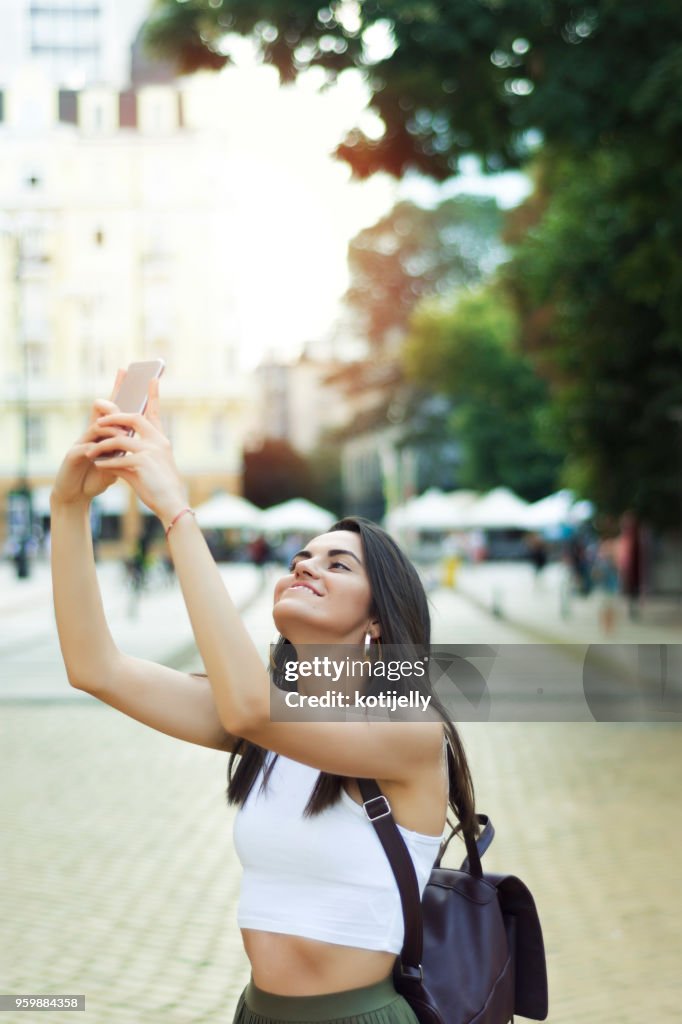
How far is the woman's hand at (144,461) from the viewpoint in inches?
72.2

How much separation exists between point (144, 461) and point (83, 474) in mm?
209

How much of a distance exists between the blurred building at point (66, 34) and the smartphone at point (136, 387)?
46.3 feet

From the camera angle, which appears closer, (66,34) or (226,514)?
(66,34)

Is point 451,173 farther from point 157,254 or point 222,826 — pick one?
point 157,254

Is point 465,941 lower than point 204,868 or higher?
higher

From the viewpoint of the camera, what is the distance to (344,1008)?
2090mm

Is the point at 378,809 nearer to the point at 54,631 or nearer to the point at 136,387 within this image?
the point at 136,387

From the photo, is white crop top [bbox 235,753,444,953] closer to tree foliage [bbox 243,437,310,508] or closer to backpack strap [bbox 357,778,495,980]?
backpack strap [bbox 357,778,495,980]

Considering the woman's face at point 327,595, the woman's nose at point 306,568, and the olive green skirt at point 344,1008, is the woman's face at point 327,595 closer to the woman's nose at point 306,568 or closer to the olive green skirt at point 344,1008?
the woman's nose at point 306,568

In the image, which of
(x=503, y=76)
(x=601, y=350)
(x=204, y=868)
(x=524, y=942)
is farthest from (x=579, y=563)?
(x=524, y=942)

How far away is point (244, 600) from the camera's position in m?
32.4

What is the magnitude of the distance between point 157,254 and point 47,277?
4381 mm

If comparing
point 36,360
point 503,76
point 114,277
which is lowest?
point 36,360

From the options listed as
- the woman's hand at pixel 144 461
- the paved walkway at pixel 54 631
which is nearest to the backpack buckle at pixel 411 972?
the woman's hand at pixel 144 461
